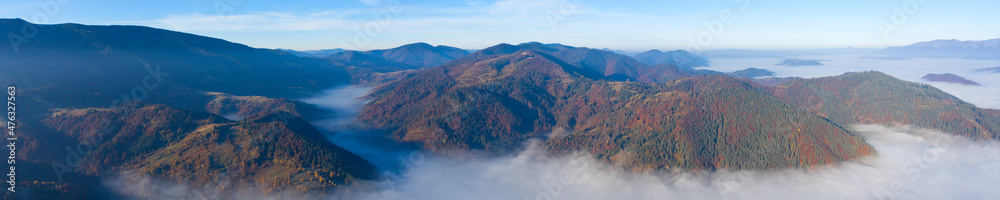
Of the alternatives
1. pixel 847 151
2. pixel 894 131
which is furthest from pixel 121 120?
pixel 894 131

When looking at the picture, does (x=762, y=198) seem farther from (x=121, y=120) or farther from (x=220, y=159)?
(x=121, y=120)

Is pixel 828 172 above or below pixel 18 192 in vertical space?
below

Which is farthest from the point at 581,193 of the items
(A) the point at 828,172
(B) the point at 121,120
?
(B) the point at 121,120

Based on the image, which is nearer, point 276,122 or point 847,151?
point 276,122

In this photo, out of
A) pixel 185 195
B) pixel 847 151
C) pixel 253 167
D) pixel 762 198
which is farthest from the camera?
pixel 847 151

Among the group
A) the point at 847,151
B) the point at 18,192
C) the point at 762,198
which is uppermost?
the point at 18,192

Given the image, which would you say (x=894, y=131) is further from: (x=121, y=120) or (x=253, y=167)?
(x=121, y=120)

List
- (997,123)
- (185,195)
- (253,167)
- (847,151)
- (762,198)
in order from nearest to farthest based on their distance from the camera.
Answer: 1. (185,195)
2. (253,167)
3. (762,198)
4. (847,151)
5. (997,123)

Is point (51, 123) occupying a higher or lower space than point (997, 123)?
higher

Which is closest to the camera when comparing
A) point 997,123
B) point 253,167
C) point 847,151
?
point 253,167
